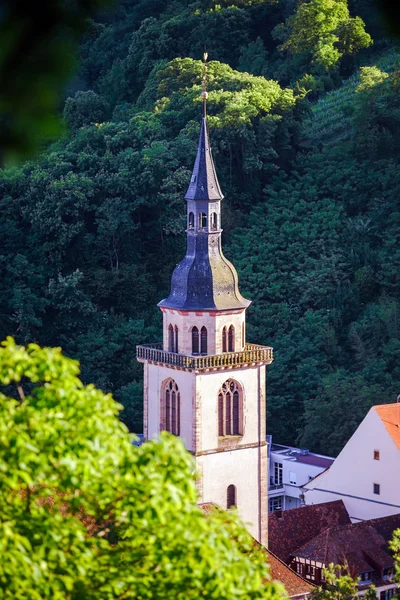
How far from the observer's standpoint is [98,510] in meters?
15.4

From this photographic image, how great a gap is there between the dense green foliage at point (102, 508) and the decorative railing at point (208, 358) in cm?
2581

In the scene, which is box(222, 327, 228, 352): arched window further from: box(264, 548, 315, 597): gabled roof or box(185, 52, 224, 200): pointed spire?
box(264, 548, 315, 597): gabled roof

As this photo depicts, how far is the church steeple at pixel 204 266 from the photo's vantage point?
42.2 m

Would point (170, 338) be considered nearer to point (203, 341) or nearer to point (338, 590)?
point (203, 341)

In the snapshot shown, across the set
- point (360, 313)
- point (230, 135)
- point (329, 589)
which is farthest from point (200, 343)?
point (230, 135)

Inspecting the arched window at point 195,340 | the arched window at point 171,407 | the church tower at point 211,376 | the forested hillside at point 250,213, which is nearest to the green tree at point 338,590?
the church tower at point 211,376

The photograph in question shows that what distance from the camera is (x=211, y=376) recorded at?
41.7 m

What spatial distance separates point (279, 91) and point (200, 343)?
21.7m

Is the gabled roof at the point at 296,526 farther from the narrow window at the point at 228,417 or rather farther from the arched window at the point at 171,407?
the arched window at the point at 171,407

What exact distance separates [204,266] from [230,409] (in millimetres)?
3845

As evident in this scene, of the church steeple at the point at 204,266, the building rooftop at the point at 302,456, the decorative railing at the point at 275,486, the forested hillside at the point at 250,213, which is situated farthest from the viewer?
Answer: the forested hillside at the point at 250,213

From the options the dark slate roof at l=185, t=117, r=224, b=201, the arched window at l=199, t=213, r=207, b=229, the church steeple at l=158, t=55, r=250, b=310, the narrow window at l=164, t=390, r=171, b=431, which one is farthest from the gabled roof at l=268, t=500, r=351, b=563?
the dark slate roof at l=185, t=117, r=224, b=201

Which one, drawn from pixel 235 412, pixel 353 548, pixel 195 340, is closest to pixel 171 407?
pixel 235 412

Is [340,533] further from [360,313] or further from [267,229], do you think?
[267,229]
